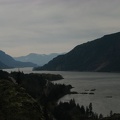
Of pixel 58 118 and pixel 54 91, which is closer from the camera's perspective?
pixel 58 118

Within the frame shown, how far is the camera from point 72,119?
86125 mm

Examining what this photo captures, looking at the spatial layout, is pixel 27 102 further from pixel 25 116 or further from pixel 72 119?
pixel 72 119

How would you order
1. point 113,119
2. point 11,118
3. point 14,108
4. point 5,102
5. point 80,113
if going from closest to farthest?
point 11,118 → point 14,108 → point 5,102 → point 113,119 → point 80,113

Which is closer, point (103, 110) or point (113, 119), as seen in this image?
point (113, 119)

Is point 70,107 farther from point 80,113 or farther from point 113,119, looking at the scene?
point 113,119

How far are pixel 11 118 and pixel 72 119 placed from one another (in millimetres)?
48928

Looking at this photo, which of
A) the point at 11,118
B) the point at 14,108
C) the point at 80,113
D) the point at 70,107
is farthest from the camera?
the point at 70,107

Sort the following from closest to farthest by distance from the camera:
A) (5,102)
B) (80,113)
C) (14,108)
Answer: (14,108), (5,102), (80,113)

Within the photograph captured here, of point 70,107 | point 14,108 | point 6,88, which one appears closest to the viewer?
point 14,108

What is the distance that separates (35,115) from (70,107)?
76268 mm

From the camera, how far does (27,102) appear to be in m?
45.6

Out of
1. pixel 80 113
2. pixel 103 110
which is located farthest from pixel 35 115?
pixel 103 110

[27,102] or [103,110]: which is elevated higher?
[27,102]

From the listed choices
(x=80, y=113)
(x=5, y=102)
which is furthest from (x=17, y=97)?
(x=80, y=113)
